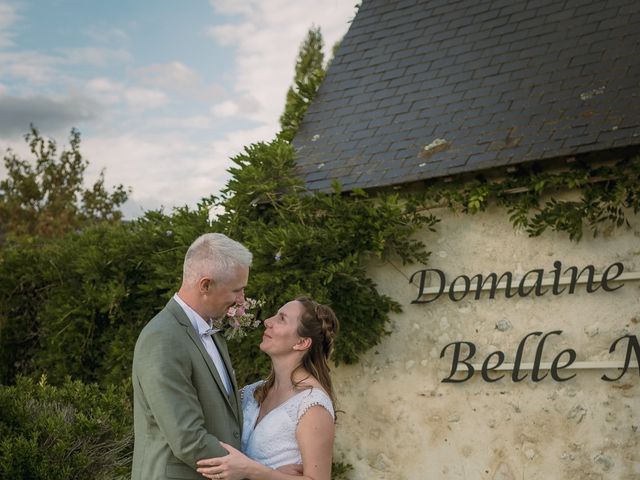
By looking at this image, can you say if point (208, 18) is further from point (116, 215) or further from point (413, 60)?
point (116, 215)

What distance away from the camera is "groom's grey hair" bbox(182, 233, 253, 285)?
344 cm

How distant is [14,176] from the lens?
756 inches

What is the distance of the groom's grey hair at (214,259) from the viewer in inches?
135

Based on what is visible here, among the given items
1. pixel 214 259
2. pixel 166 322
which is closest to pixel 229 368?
pixel 166 322

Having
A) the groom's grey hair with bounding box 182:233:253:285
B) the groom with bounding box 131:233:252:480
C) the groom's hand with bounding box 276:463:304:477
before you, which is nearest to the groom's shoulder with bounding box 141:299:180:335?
the groom with bounding box 131:233:252:480

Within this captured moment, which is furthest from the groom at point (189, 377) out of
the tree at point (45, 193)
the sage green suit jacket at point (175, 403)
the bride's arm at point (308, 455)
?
the tree at point (45, 193)

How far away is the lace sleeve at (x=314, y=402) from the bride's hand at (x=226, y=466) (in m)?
0.47

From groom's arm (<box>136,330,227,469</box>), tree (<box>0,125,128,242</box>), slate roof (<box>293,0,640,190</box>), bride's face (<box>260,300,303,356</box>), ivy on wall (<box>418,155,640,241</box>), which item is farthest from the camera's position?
tree (<box>0,125,128,242</box>)

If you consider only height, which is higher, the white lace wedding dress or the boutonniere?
the boutonniere

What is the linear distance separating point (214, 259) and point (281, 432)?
95 centimetres

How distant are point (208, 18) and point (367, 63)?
2067 millimetres

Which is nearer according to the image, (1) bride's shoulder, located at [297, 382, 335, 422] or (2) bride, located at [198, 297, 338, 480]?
(2) bride, located at [198, 297, 338, 480]

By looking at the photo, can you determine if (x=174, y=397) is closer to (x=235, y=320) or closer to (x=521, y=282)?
(x=235, y=320)

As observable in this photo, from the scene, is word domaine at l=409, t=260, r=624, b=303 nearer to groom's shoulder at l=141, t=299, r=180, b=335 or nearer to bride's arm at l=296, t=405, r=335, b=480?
bride's arm at l=296, t=405, r=335, b=480
